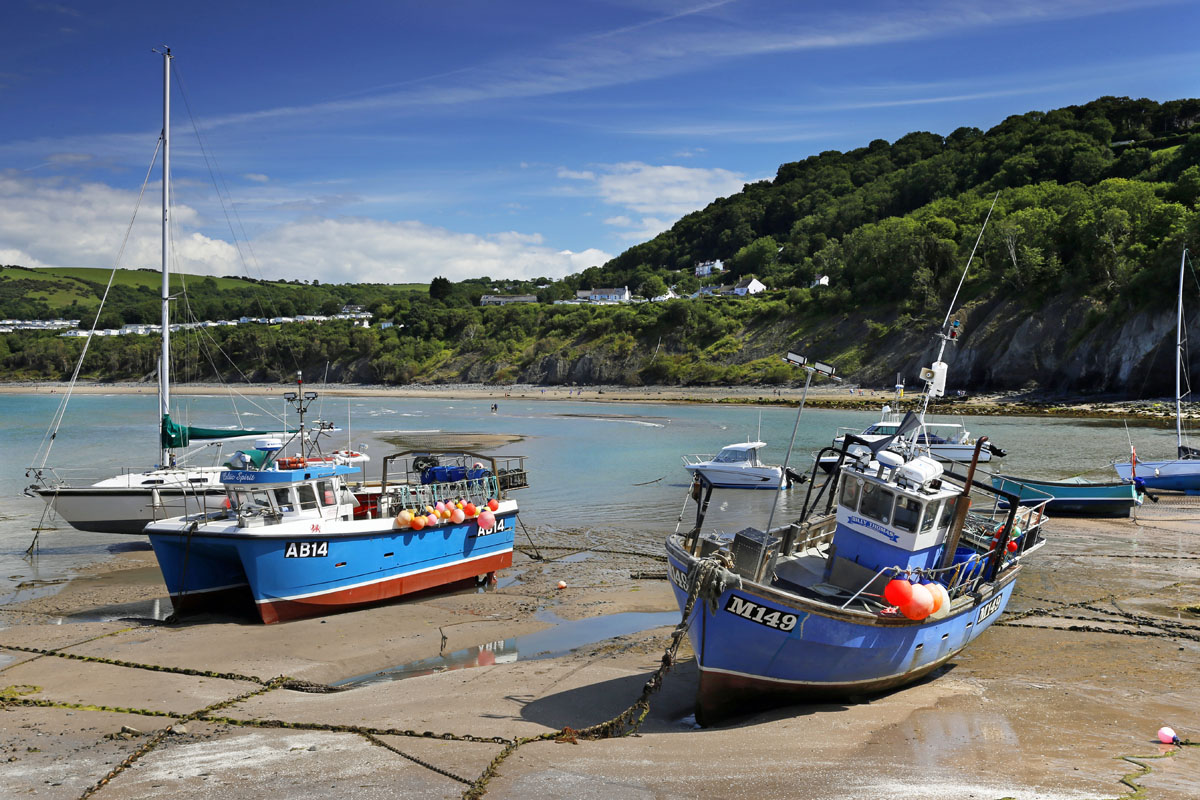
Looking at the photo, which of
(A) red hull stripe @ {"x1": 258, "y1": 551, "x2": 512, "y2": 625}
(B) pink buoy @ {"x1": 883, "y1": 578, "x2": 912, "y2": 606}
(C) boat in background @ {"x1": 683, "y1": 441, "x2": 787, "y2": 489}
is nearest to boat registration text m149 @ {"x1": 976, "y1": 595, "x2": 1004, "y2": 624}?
(B) pink buoy @ {"x1": 883, "y1": 578, "x2": 912, "y2": 606}

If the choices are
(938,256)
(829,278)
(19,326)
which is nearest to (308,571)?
(938,256)

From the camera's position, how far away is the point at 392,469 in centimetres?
3947

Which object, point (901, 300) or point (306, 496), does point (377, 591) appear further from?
point (901, 300)

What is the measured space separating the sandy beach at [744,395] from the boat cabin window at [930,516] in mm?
50474

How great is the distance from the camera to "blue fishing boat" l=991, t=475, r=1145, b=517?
1091 inches

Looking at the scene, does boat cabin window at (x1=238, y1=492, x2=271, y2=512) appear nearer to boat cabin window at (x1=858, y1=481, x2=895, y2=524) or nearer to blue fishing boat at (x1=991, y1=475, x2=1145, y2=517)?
boat cabin window at (x1=858, y1=481, x2=895, y2=524)

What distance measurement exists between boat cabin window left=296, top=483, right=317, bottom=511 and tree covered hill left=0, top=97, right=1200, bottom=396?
1069 inches

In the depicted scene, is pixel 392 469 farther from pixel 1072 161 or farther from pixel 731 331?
pixel 1072 161

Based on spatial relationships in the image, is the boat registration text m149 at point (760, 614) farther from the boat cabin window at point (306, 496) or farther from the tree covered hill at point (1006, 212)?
the tree covered hill at point (1006, 212)

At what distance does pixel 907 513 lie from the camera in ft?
41.9

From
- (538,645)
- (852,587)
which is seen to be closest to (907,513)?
(852,587)

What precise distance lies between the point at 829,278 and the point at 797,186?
72560 millimetres

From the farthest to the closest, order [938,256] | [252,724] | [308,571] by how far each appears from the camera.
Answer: [938,256], [308,571], [252,724]

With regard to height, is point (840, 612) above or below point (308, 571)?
above
